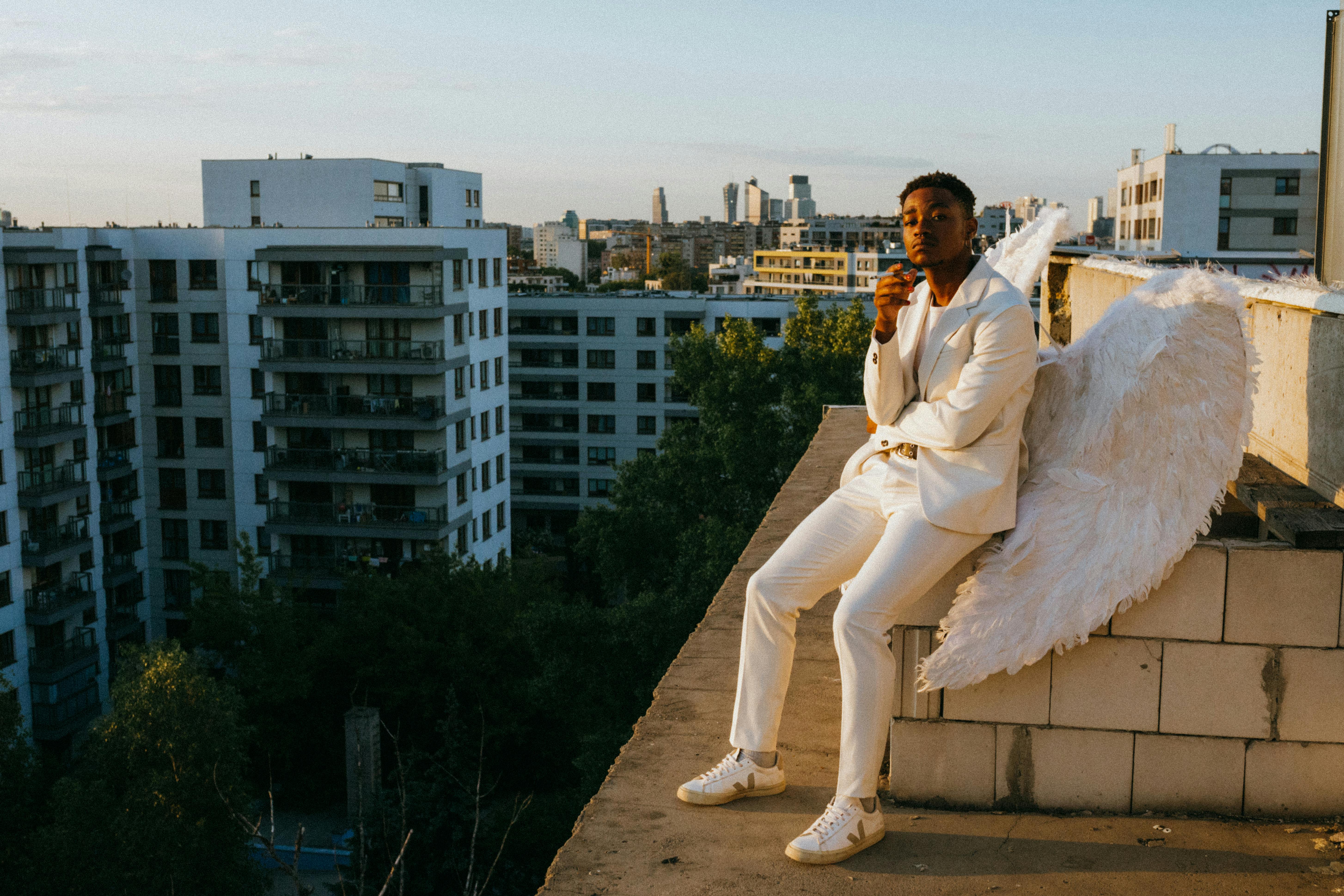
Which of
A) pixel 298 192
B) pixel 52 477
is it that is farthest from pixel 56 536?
pixel 298 192

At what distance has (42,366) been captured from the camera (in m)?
37.1

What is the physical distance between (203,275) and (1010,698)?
144 ft

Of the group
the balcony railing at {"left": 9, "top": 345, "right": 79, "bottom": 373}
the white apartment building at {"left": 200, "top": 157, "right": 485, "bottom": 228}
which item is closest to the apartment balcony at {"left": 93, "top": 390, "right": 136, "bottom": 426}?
the balcony railing at {"left": 9, "top": 345, "right": 79, "bottom": 373}

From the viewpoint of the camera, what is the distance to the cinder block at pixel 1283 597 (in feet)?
11.4

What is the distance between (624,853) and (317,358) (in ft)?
132

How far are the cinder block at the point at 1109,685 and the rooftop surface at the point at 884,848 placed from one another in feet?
0.94

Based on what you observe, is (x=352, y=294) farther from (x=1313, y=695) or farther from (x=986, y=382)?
(x=1313, y=695)

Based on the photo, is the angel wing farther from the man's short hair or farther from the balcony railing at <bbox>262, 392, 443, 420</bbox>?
the balcony railing at <bbox>262, 392, 443, 420</bbox>

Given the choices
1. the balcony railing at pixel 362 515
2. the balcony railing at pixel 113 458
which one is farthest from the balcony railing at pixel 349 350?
the balcony railing at pixel 113 458

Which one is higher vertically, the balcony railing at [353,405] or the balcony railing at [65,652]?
the balcony railing at [353,405]

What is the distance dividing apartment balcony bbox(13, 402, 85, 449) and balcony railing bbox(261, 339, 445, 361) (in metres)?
6.03

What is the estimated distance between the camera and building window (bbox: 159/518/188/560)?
44688mm

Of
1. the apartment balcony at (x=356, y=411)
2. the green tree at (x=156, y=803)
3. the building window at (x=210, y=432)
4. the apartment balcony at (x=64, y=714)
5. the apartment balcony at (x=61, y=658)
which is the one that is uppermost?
the apartment balcony at (x=356, y=411)

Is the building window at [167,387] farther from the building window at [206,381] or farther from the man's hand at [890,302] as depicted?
the man's hand at [890,302]
